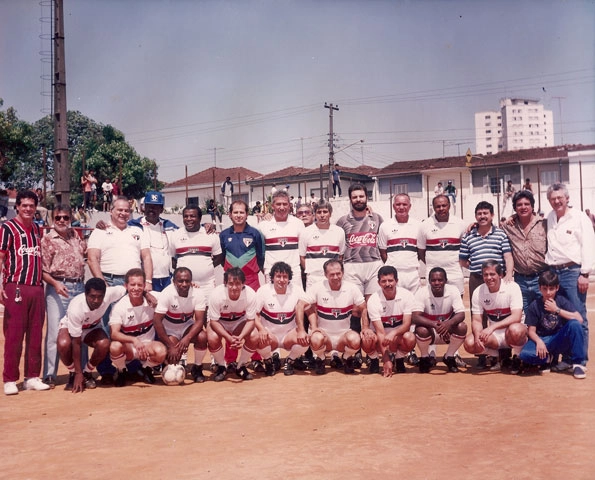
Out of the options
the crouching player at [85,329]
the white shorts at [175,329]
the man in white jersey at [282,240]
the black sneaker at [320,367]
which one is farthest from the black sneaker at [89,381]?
the black sneaker at [320,367]

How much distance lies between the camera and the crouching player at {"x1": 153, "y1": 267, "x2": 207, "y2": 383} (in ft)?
23.4

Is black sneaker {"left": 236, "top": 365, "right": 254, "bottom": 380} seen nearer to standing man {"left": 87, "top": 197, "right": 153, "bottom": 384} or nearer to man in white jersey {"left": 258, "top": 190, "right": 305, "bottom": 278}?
man in white jersey {"left": 258, "top": 190, "right": 305, "bottom": 278}

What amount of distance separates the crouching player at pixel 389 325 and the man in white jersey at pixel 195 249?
2076 mm

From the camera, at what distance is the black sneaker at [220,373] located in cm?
722

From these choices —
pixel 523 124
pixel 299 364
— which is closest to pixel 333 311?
pixel 299 364

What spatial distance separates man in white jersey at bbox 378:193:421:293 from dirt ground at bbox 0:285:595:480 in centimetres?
125

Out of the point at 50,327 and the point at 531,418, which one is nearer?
the point at 531,418

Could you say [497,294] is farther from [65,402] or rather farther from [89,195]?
[89,195]

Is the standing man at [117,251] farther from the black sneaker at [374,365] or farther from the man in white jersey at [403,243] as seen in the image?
the man in white jersey at [403,243]

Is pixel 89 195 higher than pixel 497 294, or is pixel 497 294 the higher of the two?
pixel 89 195

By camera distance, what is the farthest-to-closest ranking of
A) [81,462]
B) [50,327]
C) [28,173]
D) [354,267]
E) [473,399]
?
[28,173], [354,267], [50,327], [473,399], [81,462]

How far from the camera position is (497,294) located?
286 inches

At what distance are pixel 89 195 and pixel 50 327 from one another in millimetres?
21816

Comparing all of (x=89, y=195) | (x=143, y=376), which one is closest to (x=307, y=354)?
(x=143, y=376)
